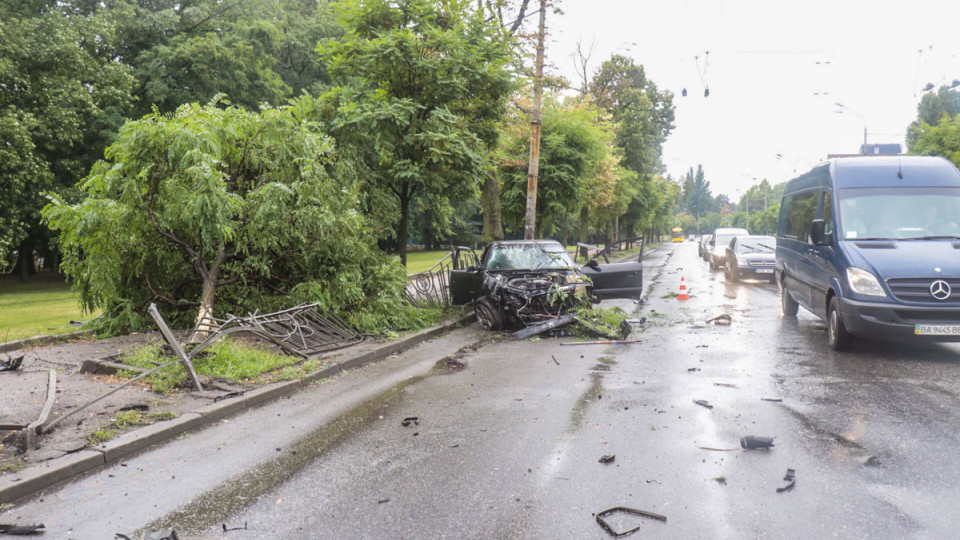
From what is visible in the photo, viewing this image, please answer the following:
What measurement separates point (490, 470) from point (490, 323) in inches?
283

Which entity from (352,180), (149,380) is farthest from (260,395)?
(352,180)

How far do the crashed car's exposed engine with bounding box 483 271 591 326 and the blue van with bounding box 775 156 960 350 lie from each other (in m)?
3.70

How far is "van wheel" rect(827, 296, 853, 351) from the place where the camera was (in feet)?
27.8

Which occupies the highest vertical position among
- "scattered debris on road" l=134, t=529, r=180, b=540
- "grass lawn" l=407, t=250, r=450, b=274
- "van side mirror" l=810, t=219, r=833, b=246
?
"van side mirror" l=810, t=219, r=833, b=246

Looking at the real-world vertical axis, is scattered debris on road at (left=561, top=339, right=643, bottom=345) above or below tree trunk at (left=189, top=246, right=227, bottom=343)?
below

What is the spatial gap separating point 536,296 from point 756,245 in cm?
1434

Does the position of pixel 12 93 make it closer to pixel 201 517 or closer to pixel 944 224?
pixel 201 517

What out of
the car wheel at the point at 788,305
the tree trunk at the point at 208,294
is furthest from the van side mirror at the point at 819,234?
the tree trunk at the point at 208,294

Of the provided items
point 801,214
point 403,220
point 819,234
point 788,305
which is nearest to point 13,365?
point 403,220

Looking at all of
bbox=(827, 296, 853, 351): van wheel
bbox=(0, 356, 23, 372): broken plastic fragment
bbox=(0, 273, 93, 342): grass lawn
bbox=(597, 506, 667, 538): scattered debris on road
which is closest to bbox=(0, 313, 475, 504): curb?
bbox=(0, 356, 23, 372): broken plastic fragment

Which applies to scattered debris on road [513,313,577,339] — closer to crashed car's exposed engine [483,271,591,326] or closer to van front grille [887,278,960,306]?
crashed car's exposed engine [483,271,591,326]

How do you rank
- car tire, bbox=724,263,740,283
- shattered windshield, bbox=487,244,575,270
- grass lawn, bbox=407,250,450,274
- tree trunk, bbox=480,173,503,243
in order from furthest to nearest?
grass lawn, bbox=407,250,450,274 < car tire, bbox=724,263,740,283 < tree trunk, bbox=480,173,503,243 < shattered windshield, bbox=487,244,575,270

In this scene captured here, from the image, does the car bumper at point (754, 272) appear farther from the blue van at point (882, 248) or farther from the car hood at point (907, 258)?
the car hood at point (907, 258)

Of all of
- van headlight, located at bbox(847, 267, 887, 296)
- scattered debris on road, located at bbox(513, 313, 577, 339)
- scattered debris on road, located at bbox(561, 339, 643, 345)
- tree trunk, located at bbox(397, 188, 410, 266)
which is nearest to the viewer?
van headlight, located at bbox(847, 267, 887, 296)
